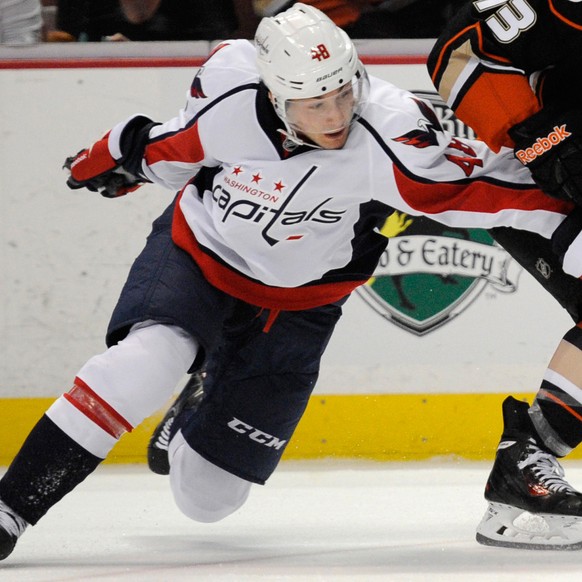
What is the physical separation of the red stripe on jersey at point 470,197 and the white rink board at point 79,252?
1.44 meters

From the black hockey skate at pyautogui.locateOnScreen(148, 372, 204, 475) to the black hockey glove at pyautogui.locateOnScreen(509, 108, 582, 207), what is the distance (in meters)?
1.32

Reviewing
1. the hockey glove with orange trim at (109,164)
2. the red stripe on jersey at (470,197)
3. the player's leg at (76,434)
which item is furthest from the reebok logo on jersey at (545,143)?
the hockey glove with orange trim at (109,164)

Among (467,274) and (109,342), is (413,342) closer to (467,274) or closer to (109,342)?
(467,274)

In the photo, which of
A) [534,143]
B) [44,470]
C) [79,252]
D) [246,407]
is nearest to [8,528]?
[44,470]

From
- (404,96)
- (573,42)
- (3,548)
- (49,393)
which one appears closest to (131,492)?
(49,393)

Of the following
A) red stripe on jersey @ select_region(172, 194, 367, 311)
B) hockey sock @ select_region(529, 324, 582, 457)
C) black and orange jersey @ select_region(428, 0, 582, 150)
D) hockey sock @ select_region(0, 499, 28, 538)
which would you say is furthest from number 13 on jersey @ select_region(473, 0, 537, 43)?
hockey sock @ select_region(0, 499, 28, 538)

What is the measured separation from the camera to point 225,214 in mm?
2715

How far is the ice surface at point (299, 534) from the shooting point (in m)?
2.46

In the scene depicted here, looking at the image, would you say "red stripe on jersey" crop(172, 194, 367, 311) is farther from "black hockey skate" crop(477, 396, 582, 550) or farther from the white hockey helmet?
"black hockey skate" crop(477, 396, 582, 550)

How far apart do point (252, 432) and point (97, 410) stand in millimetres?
607

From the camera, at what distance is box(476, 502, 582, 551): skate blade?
2.46m

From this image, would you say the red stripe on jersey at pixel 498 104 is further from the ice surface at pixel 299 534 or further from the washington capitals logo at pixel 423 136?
the ice surface at pixel 299 534

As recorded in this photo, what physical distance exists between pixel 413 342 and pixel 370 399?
0.24 metres

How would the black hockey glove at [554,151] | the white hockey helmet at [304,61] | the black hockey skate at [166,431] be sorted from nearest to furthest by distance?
the black hockey glove at [554,151], the white hockey helmet at [304,61], the black hockey skate at [166,431]
